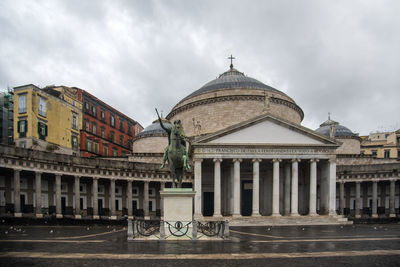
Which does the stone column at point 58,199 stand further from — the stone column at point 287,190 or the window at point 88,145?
the stone column at point 287,190

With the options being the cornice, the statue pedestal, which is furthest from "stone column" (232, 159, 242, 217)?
the statue pedestal

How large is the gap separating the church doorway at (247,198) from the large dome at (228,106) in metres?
10.1

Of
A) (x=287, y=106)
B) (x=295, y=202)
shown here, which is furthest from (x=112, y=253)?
(x=287, y=106)

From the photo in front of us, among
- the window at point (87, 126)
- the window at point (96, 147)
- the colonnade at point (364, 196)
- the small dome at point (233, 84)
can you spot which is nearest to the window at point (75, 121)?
the window at point (87, 126)

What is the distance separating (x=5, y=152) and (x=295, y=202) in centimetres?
3308

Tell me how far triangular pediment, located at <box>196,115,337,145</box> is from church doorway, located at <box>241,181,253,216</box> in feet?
29.6

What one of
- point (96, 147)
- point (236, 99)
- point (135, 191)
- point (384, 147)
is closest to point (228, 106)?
point (236, 99)

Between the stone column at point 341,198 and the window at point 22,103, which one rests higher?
the window at point 22,103

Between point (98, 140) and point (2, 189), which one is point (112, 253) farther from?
point (98, 140)

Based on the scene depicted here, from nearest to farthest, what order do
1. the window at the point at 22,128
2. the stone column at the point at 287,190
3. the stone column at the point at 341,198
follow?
the stone column at the point at 287,190
the window at the point at 22,128
the stone column at the point at 341,198

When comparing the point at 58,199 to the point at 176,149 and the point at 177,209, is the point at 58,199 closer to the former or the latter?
the point at 177,209

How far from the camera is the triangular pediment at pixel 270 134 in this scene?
35.8m

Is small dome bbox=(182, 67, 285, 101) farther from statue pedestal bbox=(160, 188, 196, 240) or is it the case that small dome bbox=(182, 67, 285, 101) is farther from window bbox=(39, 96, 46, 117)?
statue pedestal bbox=(160, 188, 196, 240)

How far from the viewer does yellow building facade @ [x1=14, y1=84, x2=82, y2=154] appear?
44250mm
